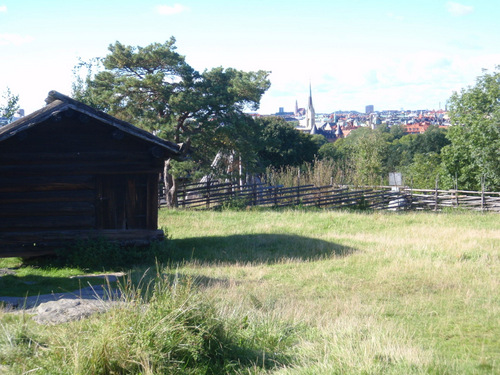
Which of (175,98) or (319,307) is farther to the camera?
(175,98)

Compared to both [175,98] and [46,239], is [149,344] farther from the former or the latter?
[175,98]

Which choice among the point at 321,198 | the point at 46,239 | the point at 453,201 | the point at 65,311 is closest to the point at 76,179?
the point at 46,239

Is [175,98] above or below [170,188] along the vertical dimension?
above

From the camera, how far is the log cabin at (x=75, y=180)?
39.6 feet

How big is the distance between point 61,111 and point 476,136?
112 ft

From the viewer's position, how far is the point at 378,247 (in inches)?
554

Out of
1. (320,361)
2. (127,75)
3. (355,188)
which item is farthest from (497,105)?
(320,361)

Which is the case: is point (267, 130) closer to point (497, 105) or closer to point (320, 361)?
point (497, 105)

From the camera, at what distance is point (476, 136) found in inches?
1511

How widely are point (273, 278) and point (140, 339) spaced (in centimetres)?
622

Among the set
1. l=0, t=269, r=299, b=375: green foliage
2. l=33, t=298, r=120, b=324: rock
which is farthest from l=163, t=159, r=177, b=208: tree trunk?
l=0, t=269, r=299, b=375: green foliage

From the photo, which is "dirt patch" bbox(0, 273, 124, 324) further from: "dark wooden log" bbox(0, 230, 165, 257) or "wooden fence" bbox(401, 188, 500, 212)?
"wooden fence" bbox(401, 188, 500, 212)

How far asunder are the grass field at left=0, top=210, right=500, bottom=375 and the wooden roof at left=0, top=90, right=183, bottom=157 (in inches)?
109

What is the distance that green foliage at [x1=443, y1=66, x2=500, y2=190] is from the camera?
37.0m
